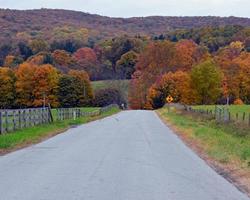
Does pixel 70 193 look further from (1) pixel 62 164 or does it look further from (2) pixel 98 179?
(1) pixel 62 164

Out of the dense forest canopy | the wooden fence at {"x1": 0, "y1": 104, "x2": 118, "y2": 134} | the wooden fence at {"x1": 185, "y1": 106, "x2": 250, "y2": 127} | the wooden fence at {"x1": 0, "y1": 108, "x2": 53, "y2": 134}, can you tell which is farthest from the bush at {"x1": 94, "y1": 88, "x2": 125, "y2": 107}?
the wooden fence at {"x1": 0, "y1": 108, "x2": 53, "y2": 134}

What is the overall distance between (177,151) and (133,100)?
12439 centimetres

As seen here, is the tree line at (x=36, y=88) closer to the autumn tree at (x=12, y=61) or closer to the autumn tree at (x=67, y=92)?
the autumn tree at (x=67, y=92)

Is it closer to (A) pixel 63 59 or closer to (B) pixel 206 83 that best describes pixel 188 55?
(B) pixel 206 83

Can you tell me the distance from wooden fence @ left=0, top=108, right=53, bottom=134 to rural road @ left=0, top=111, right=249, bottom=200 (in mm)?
9823

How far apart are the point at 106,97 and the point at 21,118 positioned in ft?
339

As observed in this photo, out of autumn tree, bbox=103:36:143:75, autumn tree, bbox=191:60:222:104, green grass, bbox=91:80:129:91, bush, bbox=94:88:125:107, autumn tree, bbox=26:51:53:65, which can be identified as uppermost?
autumn tree, bbox=103:36:143:75

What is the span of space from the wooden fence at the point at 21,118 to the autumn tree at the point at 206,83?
74.6 metres

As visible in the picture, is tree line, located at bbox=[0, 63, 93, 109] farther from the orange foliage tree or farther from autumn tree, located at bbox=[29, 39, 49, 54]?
autumn tree, located at bbox=[29, 39, 49, 54]

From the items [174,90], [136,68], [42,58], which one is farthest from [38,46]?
[174,90]

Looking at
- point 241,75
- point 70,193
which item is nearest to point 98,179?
point 70,193

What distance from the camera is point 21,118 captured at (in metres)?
35.6

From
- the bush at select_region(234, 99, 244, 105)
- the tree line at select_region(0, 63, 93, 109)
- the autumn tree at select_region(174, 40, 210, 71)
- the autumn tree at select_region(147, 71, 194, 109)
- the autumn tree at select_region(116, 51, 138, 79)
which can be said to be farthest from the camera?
the autumn tree at select_region(116, 51, 138, 79)

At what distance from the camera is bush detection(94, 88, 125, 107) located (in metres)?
136
